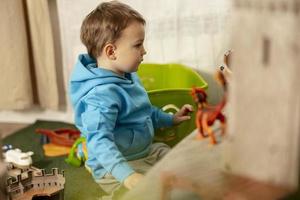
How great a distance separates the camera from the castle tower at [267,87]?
37 centimetres

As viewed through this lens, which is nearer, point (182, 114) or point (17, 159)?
point (182, 114)

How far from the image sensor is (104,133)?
0.73 meters

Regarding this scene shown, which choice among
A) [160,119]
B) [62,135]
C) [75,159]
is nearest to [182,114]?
[160,119]

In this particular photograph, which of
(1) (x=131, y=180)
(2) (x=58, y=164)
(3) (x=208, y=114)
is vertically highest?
(3) (x=208, y=114)

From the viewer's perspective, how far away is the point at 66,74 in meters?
1.22

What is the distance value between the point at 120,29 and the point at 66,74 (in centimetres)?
52

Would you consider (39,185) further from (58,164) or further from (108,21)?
(108,21)

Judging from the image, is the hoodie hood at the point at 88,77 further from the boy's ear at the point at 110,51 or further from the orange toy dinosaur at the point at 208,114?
the orange toy dinosaur at the point at 208,114

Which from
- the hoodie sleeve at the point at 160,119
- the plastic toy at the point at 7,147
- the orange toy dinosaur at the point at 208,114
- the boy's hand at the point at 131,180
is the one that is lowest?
the plastic toy at the point at 7,147

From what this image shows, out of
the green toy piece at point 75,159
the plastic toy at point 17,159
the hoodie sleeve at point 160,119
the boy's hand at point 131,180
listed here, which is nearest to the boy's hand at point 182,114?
the hoodie sleeve at point 160,119

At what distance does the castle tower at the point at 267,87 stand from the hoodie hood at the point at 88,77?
39 cm

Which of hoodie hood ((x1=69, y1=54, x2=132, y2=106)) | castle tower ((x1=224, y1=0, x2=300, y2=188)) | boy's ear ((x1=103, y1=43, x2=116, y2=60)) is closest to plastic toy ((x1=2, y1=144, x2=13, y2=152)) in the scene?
hoodie hood ((x1=69, y1=54, x2=132, y2=106))

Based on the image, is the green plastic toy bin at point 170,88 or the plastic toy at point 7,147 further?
the plastic toy at point 7,147

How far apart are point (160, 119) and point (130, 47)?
0.14 meters
